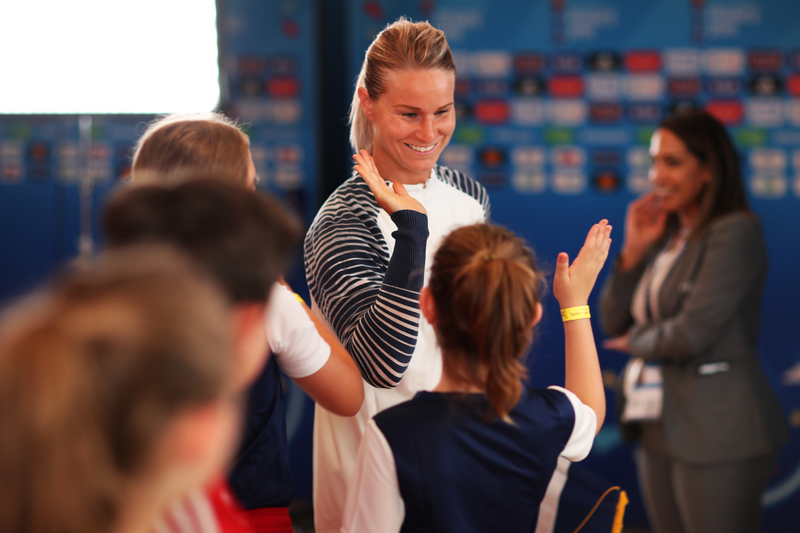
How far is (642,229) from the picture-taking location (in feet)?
9.22

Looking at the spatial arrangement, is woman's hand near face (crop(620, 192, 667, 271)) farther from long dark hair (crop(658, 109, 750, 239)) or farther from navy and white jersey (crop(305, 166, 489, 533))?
navy and white jersey (crop(305, 166, 489, 533))

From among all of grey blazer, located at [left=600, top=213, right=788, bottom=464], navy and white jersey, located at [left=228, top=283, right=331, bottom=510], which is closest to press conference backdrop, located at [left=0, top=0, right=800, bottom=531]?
grey blazer, located at [left=600, top=213, right=788, bottom=464]

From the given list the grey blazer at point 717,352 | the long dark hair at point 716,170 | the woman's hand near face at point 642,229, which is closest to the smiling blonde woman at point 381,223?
the grey blazer at point 717,352

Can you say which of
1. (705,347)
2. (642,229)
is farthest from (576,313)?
(642,229)

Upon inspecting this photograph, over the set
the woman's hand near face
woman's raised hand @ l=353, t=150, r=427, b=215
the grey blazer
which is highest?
woman's raised hand @ l=353, t=150, r=427, b=215

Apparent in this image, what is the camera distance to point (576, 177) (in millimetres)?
3443

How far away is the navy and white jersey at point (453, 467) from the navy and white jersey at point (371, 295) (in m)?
0.16

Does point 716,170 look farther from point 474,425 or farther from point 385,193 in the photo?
point 474,425

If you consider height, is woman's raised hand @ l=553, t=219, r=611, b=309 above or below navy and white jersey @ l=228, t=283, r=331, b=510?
above

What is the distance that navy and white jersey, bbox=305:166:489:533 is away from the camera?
126cm

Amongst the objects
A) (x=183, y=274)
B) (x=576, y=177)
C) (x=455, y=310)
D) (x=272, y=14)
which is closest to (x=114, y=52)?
(x=272, y=14)

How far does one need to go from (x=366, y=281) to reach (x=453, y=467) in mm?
417

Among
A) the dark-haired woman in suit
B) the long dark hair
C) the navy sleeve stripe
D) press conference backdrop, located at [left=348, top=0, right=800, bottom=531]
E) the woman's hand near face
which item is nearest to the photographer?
the navy sleeve stripe

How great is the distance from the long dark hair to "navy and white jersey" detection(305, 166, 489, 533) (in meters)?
1.20
